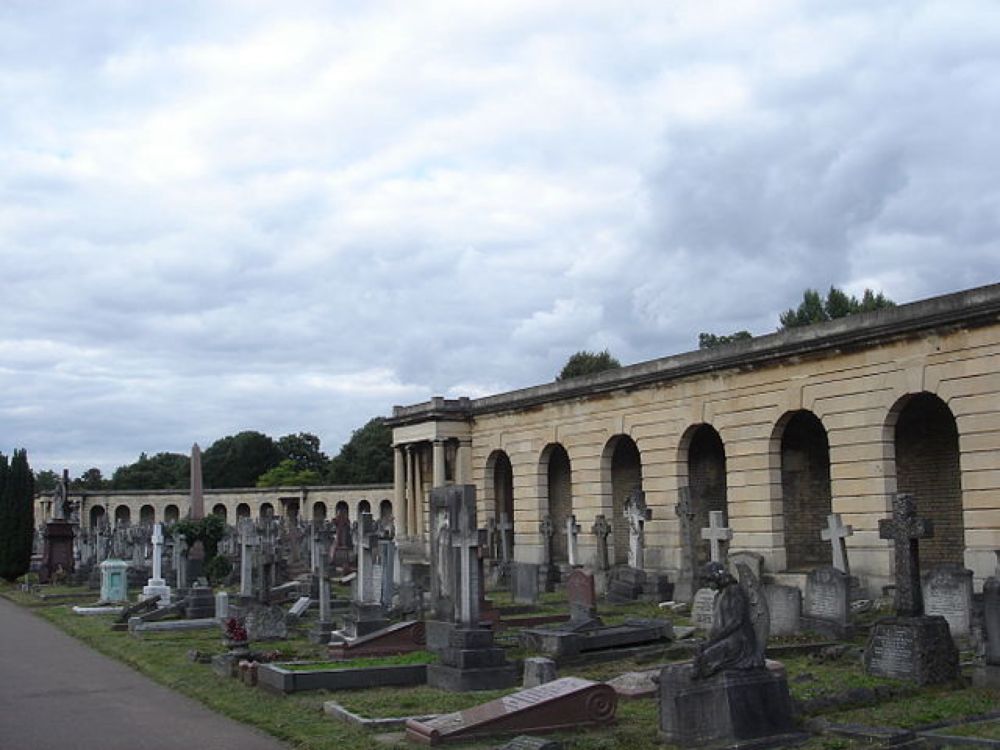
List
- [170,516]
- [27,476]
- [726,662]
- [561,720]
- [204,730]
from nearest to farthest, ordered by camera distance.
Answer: [726,662] → [561,720] → [204,730] → [27,476] → [170,516]

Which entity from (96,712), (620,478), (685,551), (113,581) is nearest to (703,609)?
(685,551)

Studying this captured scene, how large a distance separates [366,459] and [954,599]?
231 ft

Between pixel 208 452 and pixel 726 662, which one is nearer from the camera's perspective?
pixel 726 662

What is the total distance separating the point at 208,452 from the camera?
9850 cm

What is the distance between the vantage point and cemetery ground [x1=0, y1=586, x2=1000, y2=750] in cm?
948

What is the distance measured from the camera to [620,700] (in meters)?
11.6

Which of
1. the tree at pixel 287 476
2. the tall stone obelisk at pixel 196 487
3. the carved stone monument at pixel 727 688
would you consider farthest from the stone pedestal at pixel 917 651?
the tree at pixel 287 476

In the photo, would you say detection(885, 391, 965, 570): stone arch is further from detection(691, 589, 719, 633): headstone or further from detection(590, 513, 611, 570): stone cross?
detection(590, 513, 611, 570): stone cross

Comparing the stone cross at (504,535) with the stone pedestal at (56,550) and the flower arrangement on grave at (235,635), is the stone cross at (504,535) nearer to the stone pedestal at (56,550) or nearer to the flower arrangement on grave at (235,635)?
the stone pedestal at (56,550)

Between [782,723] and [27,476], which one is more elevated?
[27,476]

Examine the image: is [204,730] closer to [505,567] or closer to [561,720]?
[561,720]

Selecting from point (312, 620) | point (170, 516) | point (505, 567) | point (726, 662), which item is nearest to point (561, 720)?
point (726, 662)

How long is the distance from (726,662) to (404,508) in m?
31.0

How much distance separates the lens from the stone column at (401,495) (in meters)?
39.6
